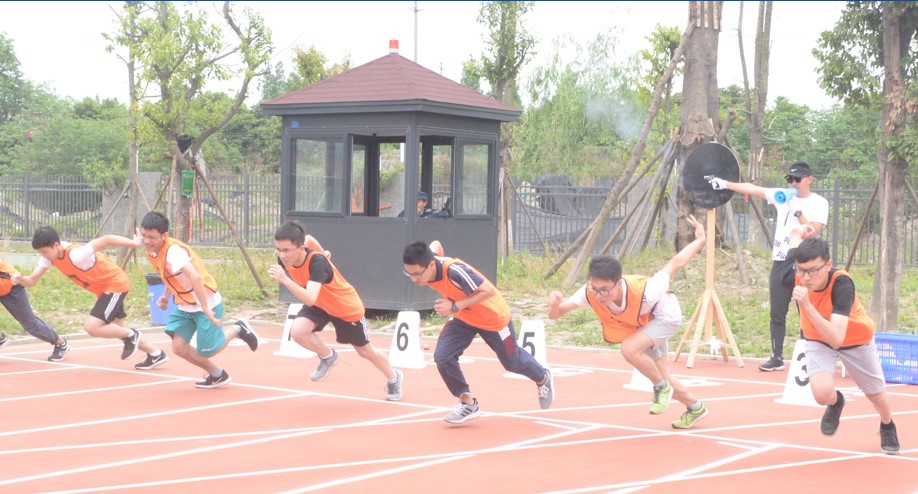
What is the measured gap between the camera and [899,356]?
38.0 ft

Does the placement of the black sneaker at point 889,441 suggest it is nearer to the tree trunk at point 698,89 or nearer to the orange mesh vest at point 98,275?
the orange mesh vest at point 98,275

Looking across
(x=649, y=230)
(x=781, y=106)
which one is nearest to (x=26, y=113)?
(x=781, y=106)

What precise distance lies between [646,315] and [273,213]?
20.3 meters

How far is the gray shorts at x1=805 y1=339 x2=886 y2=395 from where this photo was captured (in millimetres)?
7852

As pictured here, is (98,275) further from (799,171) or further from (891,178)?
(891,178)

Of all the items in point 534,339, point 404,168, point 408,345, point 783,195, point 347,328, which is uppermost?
point 404,168

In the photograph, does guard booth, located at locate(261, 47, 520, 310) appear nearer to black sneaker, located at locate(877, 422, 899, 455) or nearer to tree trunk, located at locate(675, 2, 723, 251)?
tree trunk, located at locate(675, 2, 723, 251)

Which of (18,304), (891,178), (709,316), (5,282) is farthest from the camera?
(891,178)

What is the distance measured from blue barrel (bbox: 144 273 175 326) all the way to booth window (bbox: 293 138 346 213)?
235 cm

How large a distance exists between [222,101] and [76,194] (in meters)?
11.2

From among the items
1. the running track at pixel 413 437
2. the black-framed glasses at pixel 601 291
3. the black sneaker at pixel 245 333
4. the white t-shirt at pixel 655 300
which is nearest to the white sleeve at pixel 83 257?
the running track at pixel 413 437

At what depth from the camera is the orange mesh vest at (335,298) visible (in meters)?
9.82

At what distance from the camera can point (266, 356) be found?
43.8 ft

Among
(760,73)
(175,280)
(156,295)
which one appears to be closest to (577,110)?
(760,73)
